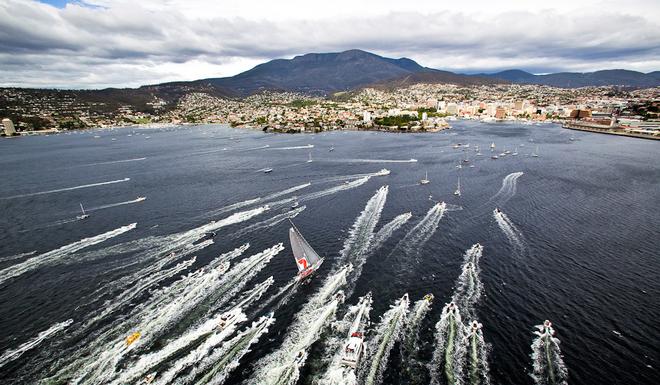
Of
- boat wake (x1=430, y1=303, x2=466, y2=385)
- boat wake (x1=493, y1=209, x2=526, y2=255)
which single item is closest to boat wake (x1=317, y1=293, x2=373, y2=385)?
boat wake (x1=430, y1=303, x2=466, y2=385)

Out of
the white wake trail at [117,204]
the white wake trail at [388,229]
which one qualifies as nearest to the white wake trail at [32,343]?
the white wake trail at [388,229]

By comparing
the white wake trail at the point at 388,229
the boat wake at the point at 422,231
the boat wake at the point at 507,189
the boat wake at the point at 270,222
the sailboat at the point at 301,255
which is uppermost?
the sailboat at the point at 301,255

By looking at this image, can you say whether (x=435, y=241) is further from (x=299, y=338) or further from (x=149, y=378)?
(x=149, y=378)

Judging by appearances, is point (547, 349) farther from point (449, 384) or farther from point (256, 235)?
point (256, 235)

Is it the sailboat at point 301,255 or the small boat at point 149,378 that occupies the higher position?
the sailboat at point 301,255

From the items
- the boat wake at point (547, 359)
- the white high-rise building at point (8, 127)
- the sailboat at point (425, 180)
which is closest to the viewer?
the boat wake at point (547, 359)

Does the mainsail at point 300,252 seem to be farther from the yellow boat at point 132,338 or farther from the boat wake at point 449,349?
the yellow boat at point 132,338

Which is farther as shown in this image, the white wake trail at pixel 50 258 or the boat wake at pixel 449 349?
the white wake trail at pixel 50 258

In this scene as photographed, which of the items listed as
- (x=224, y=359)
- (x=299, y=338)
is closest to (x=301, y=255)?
(x=299, y=338)
